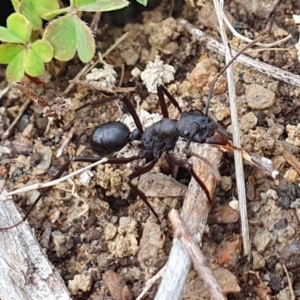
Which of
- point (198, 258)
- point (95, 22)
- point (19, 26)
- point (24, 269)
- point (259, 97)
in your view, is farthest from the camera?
point (95, 22)

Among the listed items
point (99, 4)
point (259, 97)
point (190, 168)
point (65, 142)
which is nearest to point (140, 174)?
point (190, 168)

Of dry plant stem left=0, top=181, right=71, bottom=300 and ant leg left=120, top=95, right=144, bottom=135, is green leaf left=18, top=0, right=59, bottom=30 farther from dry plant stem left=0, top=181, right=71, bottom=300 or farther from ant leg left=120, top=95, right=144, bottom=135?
dry plant stem left=0, top=181, right=71, bottom=300

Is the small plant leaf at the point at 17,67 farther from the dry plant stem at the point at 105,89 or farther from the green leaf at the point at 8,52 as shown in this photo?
the dry plant stem at the point at 105,89

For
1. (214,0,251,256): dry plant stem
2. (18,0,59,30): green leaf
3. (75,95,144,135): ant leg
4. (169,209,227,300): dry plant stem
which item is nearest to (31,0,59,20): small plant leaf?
(18,0,59,30): green leaf

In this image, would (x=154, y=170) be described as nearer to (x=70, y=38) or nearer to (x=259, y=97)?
(x=259, y=97)

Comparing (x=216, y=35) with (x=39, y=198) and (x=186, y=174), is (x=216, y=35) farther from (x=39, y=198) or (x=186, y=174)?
(x=39, y=198)

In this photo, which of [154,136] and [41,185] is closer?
[41,185]

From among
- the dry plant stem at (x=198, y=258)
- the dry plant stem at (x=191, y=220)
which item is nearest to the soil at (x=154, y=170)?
the dry plant stem at (x=191, y=220)
